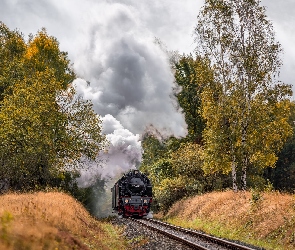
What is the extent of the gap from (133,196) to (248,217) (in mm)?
13159

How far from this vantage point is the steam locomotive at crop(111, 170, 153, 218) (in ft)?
101

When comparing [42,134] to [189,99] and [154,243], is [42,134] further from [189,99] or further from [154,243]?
[189,99]

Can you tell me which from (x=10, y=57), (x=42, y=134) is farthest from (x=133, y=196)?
(x=10, y=57)

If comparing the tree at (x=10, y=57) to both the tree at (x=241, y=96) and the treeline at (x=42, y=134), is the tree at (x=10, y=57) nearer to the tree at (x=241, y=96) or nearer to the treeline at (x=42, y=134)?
the treeline at (x=42, y=134)

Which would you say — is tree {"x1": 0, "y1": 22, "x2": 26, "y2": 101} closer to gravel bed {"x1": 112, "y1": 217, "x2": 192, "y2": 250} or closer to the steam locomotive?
the steam locomotive

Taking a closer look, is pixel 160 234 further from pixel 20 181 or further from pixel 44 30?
pixel 44 30

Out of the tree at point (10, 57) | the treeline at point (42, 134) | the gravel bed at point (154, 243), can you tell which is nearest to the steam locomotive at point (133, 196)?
the treeline at point (42, 134)

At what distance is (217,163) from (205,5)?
1143 centimetres

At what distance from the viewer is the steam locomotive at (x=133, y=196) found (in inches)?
1216

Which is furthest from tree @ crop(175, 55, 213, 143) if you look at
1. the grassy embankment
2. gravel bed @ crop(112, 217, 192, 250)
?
gravel bed @ crop(112, 217, 192, 250)

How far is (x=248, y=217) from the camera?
1917cm

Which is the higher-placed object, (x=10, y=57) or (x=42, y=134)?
(x=10, y=57)

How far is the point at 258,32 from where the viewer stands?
27.7 meters

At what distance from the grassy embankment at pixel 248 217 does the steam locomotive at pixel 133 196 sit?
147 inches
